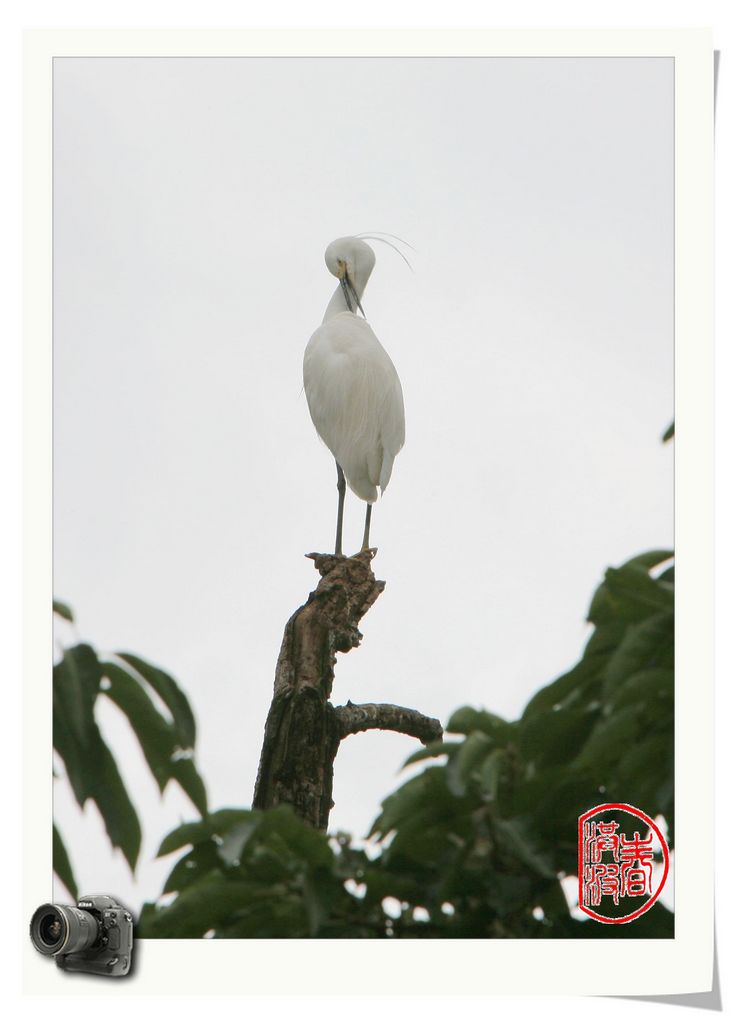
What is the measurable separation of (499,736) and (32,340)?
3.89 ft

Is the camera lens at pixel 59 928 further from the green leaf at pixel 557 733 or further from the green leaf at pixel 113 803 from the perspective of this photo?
the green leaf at pixel 557 733

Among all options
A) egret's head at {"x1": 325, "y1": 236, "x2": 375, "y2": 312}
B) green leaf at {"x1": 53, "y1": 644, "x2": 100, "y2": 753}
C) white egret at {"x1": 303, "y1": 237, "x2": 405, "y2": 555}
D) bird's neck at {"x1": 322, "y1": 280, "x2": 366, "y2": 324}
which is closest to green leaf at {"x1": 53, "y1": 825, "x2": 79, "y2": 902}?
green leaf at {"x1": 53, "y1": 644, "x2": 100, "y2": 753}

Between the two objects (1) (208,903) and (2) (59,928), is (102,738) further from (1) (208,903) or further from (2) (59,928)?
(2) (59,928)

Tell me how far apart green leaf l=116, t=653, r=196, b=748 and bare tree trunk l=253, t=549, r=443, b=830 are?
59cm

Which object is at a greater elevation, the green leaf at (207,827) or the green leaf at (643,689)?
the green leaf at (643,689)

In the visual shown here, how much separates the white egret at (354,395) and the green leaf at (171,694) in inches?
44.9

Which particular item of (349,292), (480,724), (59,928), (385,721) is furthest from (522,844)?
(349,292)

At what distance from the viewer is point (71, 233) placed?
2.08 meters

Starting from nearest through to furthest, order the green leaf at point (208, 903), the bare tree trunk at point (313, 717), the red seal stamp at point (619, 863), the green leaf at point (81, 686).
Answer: the green leaf at point (81, 686)
the green leaf at point (208, 903)
the red seal stamp at point (619, 863)
the bare tree trunk at point (313, 717)

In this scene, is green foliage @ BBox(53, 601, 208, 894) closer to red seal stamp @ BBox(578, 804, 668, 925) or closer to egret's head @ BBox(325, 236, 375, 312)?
red seal stamp @ BBox(578, 804, 668, 925)

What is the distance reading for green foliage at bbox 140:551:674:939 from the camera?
4.62 feet

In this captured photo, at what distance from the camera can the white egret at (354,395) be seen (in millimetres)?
2609
